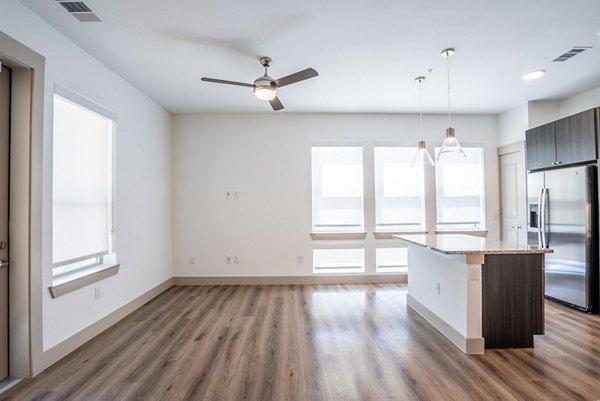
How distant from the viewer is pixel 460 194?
17.3 ft

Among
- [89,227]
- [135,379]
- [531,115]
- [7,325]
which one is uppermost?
[531,115]

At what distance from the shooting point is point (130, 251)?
378 centimetres

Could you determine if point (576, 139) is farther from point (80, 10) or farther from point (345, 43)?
point (80, 10)

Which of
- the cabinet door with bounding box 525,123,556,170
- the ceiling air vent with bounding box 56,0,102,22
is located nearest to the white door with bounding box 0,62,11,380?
the ceiling air vent with bounding box 56,0,102,22

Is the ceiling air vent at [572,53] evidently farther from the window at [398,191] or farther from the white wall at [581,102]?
the window at [398,191]

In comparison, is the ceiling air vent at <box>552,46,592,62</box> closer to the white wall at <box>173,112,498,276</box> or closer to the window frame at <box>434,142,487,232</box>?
the window frame at <box>434,142,487,232</box>

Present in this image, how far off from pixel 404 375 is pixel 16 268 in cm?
314

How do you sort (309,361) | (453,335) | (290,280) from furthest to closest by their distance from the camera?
(290,280)
(453,335)
(309,361)

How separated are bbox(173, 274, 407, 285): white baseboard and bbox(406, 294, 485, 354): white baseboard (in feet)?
4.74

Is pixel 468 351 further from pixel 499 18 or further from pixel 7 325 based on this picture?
pixel 7 325

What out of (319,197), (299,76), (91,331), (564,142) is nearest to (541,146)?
(564,142)

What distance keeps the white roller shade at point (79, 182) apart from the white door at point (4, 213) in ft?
1.14

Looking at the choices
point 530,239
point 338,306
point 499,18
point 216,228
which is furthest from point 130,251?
point 530,239

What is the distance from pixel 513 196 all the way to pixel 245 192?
453 centimetres
